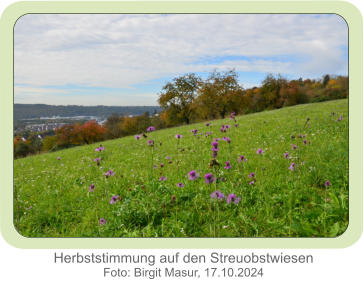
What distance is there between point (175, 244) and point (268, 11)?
2942mm

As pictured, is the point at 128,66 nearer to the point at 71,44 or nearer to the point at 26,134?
the point at 71,44

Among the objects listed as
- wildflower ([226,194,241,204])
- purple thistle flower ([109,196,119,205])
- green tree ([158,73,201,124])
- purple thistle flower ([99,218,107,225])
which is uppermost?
green tree ([158,73,201,124])

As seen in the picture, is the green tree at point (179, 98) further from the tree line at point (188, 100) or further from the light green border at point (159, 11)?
the light green border at point (159, 11)

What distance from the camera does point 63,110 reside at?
2.92 m

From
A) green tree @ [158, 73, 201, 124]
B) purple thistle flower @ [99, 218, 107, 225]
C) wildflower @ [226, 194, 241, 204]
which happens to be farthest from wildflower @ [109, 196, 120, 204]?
green tree @ [158, 73, 201, 124]

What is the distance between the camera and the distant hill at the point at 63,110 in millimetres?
2648

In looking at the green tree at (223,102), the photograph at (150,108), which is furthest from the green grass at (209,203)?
the green tree at (223,102)

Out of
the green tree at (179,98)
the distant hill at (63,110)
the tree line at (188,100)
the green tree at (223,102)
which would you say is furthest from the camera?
the green tree at (223,102)

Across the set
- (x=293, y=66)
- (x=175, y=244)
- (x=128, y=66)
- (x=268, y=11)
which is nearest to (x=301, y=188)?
(x=293, y=66)

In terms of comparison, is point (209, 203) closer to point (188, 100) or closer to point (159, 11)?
point (159, 11)

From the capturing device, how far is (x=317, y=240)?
2182 mm

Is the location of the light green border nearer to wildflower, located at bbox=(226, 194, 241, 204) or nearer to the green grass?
the green grass

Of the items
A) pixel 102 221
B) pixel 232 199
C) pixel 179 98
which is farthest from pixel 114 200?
pixel 179 98

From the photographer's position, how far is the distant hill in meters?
2.65
